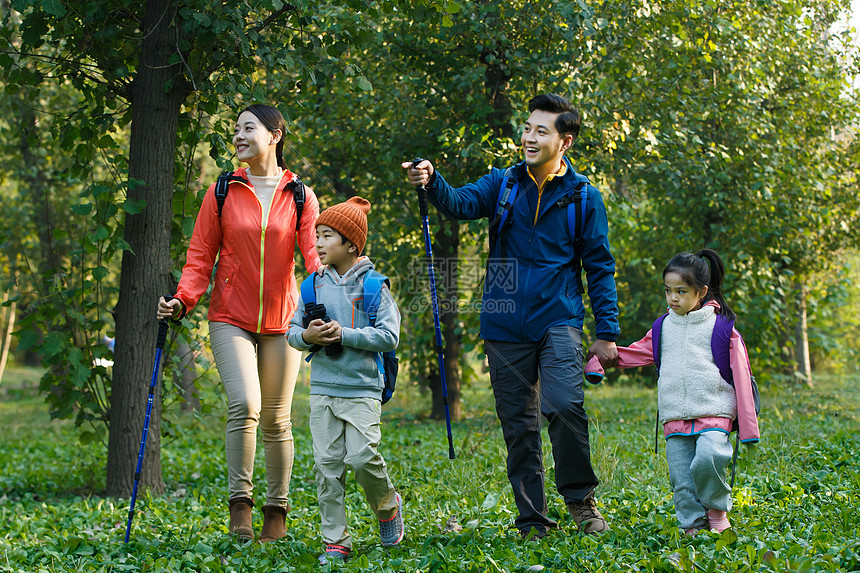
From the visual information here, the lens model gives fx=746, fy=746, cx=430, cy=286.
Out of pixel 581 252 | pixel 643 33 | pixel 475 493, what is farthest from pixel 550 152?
pixel 643 33

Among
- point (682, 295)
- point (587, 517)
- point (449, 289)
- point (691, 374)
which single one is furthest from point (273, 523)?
point (449, 289)

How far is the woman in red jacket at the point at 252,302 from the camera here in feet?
13.5

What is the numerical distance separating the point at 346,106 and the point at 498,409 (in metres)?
6.37

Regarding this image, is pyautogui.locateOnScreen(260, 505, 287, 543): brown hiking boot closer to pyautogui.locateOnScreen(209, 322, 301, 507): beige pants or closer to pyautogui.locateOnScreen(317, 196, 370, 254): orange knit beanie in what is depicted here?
pyautogui.locateOnScreen(209, 322, 301, 507): beige pants

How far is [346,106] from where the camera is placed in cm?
950

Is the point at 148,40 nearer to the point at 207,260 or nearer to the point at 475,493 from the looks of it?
the point at 207,260

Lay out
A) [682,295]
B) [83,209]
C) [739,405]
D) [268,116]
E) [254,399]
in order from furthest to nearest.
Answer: [83,209] → [268,116] → [254,399] → [682,295] → [739,405]

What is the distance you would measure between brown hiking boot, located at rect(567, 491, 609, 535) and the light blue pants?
1.41 feet

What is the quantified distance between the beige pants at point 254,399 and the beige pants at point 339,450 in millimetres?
459

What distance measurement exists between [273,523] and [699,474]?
232 centimetres

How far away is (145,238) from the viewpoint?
230 inches

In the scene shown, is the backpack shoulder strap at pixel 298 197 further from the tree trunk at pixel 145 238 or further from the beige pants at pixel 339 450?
the tree trunk at pixel 145 238

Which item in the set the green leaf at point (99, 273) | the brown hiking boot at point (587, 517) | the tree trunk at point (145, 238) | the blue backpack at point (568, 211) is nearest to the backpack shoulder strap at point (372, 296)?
the blue backpack at point (568, 211)

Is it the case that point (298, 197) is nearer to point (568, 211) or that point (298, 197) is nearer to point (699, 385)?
point (568, 211)
